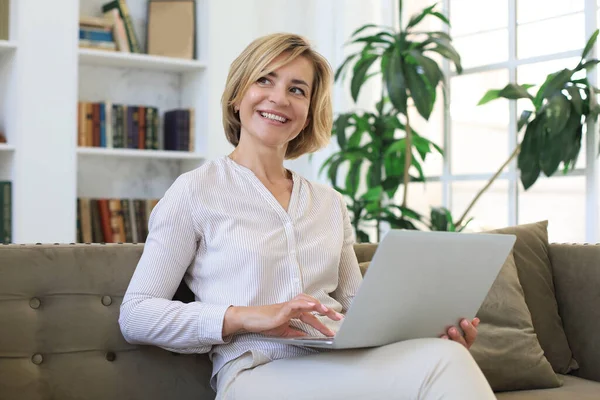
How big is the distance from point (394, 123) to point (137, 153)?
130 cm

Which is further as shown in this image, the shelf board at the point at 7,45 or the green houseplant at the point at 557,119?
the shelf board at the point at 7,45

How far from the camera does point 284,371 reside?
5.12 feet

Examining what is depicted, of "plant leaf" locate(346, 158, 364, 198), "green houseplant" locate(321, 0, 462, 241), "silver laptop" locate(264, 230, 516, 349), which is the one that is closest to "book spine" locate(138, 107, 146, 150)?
"green houseplant" locate(321, 0, 462, 241)

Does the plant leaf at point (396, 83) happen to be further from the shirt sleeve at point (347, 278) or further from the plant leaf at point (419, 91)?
the shirt sleeve at point (347, 278)

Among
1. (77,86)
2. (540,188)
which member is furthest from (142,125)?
(540,188)

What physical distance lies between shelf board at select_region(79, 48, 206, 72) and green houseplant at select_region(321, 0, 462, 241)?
967 mm

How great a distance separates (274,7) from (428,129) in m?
1.14

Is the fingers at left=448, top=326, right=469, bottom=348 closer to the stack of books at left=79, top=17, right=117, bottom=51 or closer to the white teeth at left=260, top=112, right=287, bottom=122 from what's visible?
the white teeth at left=260, top=112, right=287, bottom=122

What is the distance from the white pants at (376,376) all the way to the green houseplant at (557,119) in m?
1.79

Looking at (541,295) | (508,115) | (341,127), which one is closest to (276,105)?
(541,295)

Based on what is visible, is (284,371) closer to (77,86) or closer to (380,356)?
(380,356)

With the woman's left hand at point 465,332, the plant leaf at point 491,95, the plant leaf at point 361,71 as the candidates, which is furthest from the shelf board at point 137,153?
the woman's left hand at point 465,332

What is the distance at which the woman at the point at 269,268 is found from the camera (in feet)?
4.87

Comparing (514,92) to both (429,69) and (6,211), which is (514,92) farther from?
(6,211)
